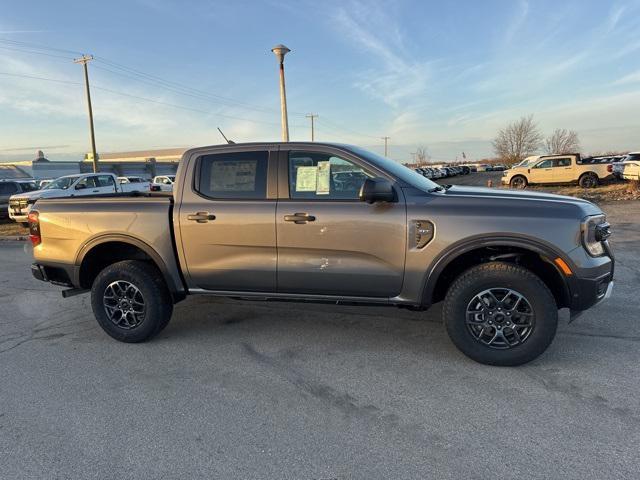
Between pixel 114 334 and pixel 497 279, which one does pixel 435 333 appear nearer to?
pixel 497 279

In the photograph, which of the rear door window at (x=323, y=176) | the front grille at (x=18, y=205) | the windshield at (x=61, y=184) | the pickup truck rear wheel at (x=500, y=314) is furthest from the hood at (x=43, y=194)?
the pickup truck rear wheel at (x=500, y=314)

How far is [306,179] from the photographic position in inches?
154

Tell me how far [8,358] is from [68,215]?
1454 mm

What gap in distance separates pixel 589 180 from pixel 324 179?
71.7 feet

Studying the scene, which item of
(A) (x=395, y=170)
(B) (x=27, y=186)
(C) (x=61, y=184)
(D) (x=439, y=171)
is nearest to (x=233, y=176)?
(A) (x=395, y=170)

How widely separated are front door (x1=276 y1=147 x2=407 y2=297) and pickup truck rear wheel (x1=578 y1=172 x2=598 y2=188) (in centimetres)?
2164

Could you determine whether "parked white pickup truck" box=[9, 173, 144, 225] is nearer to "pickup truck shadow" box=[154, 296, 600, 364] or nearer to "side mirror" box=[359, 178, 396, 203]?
"pickup truck shadow" box=[154, 296, 600, 364]

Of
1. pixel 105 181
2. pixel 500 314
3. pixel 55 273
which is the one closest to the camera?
pixel 500 314

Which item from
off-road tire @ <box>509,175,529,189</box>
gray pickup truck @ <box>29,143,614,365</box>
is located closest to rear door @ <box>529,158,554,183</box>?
off-road tire @ <box>509,175,529,189</box>

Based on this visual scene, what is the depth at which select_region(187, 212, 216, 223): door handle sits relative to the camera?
397 centimetres

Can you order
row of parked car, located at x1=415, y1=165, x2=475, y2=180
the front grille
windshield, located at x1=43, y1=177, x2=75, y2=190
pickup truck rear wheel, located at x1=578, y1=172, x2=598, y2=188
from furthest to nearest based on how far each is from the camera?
1. row of parked car, located at x1=415, y1=165, x2=475, y2=180
2. pickup truck rear wheel, located at x1=578, y1=172, x2=598, y2=188
3. windshield, located at x1=43, y1=177, x2=75, y2=190
4. the front grille

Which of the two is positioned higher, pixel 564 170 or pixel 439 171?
pixel 439 171

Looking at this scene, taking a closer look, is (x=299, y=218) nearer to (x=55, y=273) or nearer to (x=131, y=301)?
(x=131, y=301)

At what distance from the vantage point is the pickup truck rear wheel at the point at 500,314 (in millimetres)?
3408
